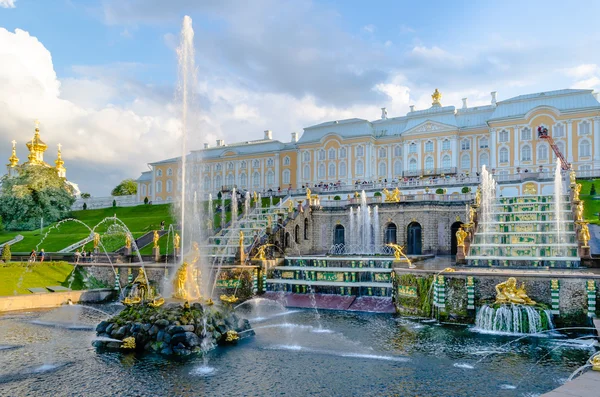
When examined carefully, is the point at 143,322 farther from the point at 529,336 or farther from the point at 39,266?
the point at 39,266

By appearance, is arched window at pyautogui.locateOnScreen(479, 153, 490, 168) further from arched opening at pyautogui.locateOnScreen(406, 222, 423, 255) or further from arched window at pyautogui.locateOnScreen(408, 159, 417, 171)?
arched opening at pyautogui.locateOnScreen(406, 222, 423, 255)

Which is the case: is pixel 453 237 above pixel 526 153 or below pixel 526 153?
below

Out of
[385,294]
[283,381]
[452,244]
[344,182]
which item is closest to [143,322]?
[283,381]

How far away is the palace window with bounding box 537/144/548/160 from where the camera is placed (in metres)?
55.1

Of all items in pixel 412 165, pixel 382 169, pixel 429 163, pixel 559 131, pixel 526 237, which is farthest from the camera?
pixel 382 169

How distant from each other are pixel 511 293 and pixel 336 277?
9.69m

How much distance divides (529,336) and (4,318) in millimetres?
21746

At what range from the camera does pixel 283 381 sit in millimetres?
11844

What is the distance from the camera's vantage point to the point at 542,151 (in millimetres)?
55344

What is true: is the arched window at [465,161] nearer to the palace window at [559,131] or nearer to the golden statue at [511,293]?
the palace window at [559,131]

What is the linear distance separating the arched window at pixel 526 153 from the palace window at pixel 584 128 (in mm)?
5682

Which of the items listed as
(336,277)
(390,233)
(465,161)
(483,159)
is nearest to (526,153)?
(483,159)

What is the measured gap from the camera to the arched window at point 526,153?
183ft

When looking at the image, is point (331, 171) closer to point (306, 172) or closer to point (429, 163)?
point (306, 172)
